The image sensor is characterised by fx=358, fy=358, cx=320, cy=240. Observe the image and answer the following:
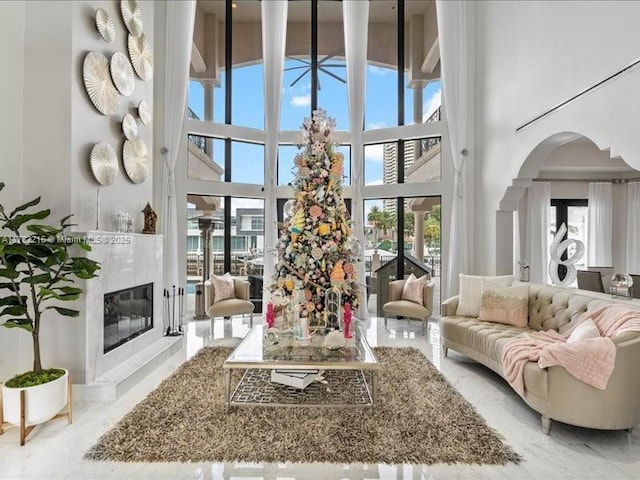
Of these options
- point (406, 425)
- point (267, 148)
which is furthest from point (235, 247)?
point (406, 425)

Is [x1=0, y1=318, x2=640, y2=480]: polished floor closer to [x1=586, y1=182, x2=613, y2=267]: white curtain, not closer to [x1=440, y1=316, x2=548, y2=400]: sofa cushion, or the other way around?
[x1=440, y1=316, x2=548, y2=400]: sofa cushion

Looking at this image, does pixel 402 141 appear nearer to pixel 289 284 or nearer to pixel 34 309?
pixel 289 284

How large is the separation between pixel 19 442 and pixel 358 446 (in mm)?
2508

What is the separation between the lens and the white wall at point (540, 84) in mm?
3350

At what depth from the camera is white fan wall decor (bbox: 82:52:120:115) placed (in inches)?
144

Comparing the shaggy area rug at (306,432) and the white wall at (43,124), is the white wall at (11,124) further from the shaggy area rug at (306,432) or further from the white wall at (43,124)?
the shaggy area rug at (306,432)

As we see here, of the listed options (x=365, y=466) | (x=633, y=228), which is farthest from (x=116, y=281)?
(x=633, y=228)

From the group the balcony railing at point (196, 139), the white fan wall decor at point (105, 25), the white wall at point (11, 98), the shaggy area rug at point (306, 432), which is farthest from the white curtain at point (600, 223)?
the white wall at point (11, 98)

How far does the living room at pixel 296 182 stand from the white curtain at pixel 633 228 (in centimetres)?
6

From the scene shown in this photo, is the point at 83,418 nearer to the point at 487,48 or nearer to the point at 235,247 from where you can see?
the point at 235,247

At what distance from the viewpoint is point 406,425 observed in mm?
2869

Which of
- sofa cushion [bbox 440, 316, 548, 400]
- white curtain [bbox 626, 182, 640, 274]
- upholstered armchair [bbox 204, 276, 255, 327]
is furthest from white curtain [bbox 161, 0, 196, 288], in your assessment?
white curtain [bbox 626, 182, 640, 274]

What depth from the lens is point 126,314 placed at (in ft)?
13.9

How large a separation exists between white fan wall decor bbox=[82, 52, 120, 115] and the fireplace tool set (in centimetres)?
290
